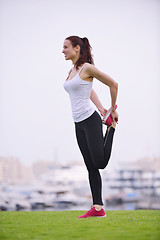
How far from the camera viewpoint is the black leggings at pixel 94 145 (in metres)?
3.08

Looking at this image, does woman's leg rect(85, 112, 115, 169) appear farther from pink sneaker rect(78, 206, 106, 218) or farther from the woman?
pink sneaker rect(78, 206, 106, 218)

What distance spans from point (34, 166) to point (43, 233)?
2310 inches

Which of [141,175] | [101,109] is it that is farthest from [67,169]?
[101,109]

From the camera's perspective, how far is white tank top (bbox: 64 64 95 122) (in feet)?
10.2

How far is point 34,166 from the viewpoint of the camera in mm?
59812

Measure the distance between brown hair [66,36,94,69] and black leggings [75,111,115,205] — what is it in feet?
1.81

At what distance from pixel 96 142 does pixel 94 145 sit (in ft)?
0.11

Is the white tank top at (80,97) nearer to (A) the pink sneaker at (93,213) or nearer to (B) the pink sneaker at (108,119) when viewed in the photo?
(B) the pink sneaker at (108,119)

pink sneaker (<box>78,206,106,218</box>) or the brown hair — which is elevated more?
the brown hair

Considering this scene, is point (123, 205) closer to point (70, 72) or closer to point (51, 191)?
point (51, 191)

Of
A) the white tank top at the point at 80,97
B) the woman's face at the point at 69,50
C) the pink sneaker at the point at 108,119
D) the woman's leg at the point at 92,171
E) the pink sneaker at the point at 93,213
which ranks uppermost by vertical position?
the woman's face at the point at 69,50

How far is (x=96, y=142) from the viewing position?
3.08 m

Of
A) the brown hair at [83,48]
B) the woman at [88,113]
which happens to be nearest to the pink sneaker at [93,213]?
the woman at [88,113]

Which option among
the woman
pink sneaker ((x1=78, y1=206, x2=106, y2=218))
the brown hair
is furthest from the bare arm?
pink sneaker ((x1=78, y1=206, x2=106, y2=218))
